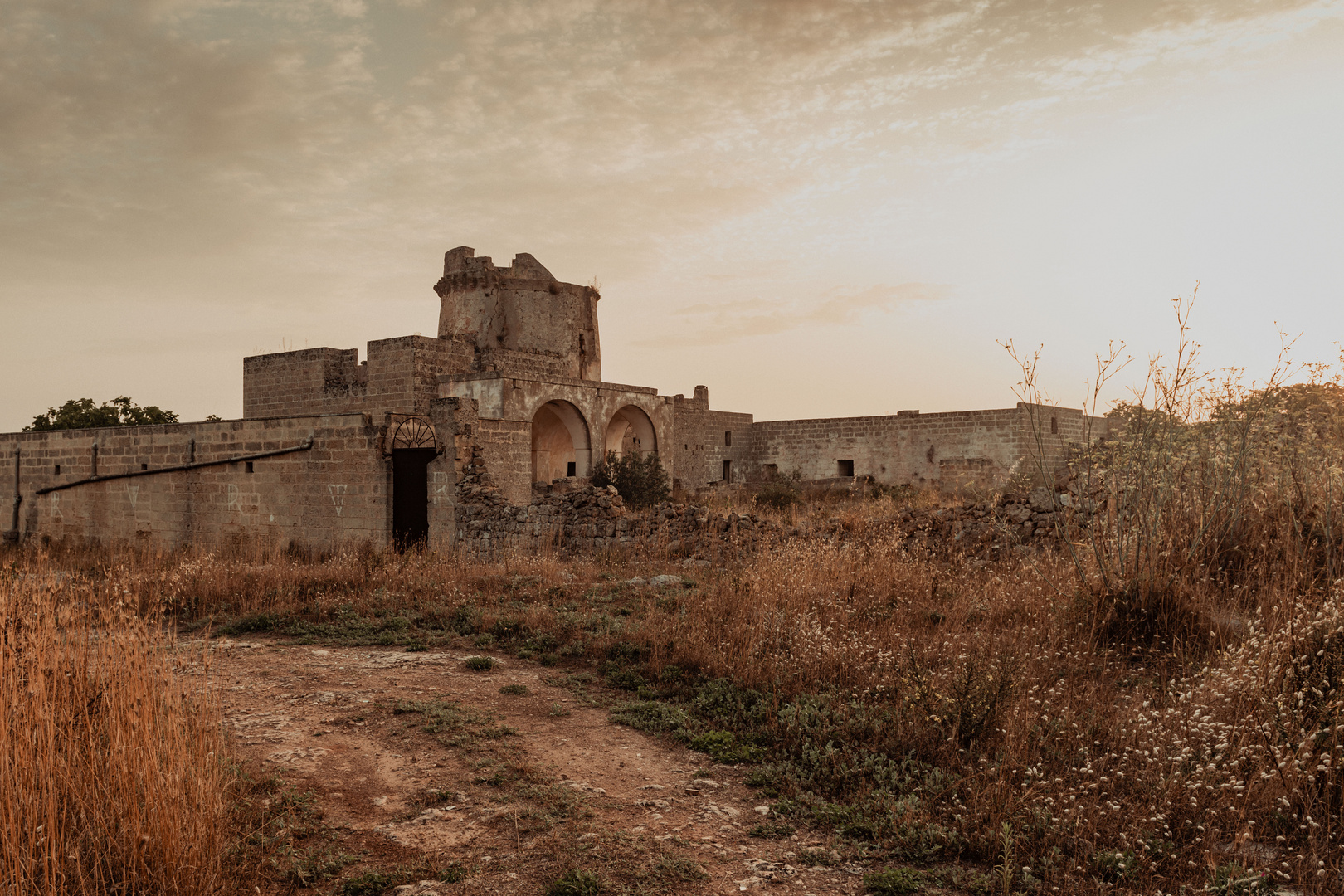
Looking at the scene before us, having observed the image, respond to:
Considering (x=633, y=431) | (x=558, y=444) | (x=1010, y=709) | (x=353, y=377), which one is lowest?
(x=1010, y=709)

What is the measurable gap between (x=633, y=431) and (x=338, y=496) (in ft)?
41.6

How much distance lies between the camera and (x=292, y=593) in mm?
8320

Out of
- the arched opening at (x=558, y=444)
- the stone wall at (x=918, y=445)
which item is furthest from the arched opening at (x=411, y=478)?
the stone wall at (x=918, y=445)

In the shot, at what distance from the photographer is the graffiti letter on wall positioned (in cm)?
1379

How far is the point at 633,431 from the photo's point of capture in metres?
25.6

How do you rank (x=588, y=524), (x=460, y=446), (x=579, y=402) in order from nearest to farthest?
(x=588, y=524), (x=460, y=446), (x=579, y=402)

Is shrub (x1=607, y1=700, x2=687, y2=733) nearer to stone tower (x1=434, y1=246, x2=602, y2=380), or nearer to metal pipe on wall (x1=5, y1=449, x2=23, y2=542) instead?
metal pipe on wall (x1=5, y1=449, x2=23, y2=542)

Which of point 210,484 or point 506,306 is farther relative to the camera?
point 506,306

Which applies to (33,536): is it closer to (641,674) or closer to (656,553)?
(656,553)

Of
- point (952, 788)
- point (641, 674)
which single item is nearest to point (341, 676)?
point (641, 674)

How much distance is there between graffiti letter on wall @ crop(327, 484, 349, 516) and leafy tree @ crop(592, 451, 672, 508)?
9015 millimetres

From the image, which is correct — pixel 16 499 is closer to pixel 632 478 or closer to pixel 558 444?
pixel 558 444

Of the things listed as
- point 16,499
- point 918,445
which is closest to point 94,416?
point 16,499

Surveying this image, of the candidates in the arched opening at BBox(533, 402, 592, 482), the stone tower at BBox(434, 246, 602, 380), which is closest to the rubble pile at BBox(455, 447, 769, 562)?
the arched opening at BBox(533, 402, 592, 482)
